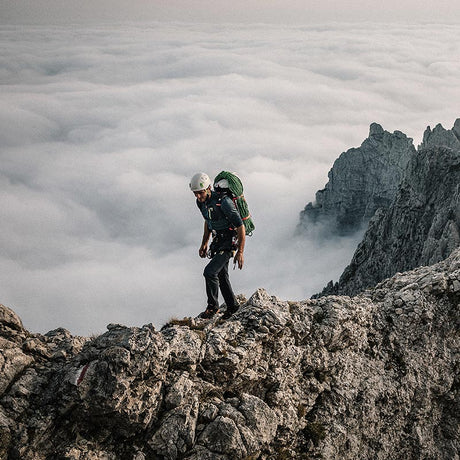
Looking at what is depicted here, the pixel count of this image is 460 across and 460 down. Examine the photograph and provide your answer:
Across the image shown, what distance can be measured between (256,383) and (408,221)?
8945 cm

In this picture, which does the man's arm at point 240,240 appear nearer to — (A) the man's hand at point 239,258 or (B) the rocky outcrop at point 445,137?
(A) the man's hand at point 239,258

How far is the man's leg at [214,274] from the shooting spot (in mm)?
13078

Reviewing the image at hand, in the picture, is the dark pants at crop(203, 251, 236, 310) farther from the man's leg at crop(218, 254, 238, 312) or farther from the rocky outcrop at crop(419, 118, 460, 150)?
the rocky outcrop at crop(419, 118, 460, 150)

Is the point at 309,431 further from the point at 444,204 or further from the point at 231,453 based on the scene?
the point at 444,204

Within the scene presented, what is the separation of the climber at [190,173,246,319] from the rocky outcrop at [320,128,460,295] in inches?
2889

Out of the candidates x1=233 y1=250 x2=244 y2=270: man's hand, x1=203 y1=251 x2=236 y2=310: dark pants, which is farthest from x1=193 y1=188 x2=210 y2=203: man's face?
x1=233 y1=250 x2=244 y2=270: man's hand

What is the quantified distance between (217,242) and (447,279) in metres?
7.38

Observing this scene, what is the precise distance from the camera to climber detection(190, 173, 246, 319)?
12.7m

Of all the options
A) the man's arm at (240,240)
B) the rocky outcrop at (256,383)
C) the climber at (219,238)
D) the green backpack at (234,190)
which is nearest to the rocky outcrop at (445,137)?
the rocky outcrop at (256,383)

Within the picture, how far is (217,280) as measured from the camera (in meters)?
13.3

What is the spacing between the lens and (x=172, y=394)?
9383 mm

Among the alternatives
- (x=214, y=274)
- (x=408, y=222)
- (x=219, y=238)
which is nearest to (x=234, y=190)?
(x=219, y=238)

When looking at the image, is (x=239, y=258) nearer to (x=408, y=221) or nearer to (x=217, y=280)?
(x=217, y=280)

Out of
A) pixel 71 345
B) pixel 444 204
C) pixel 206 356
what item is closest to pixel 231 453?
pixel 206 356
